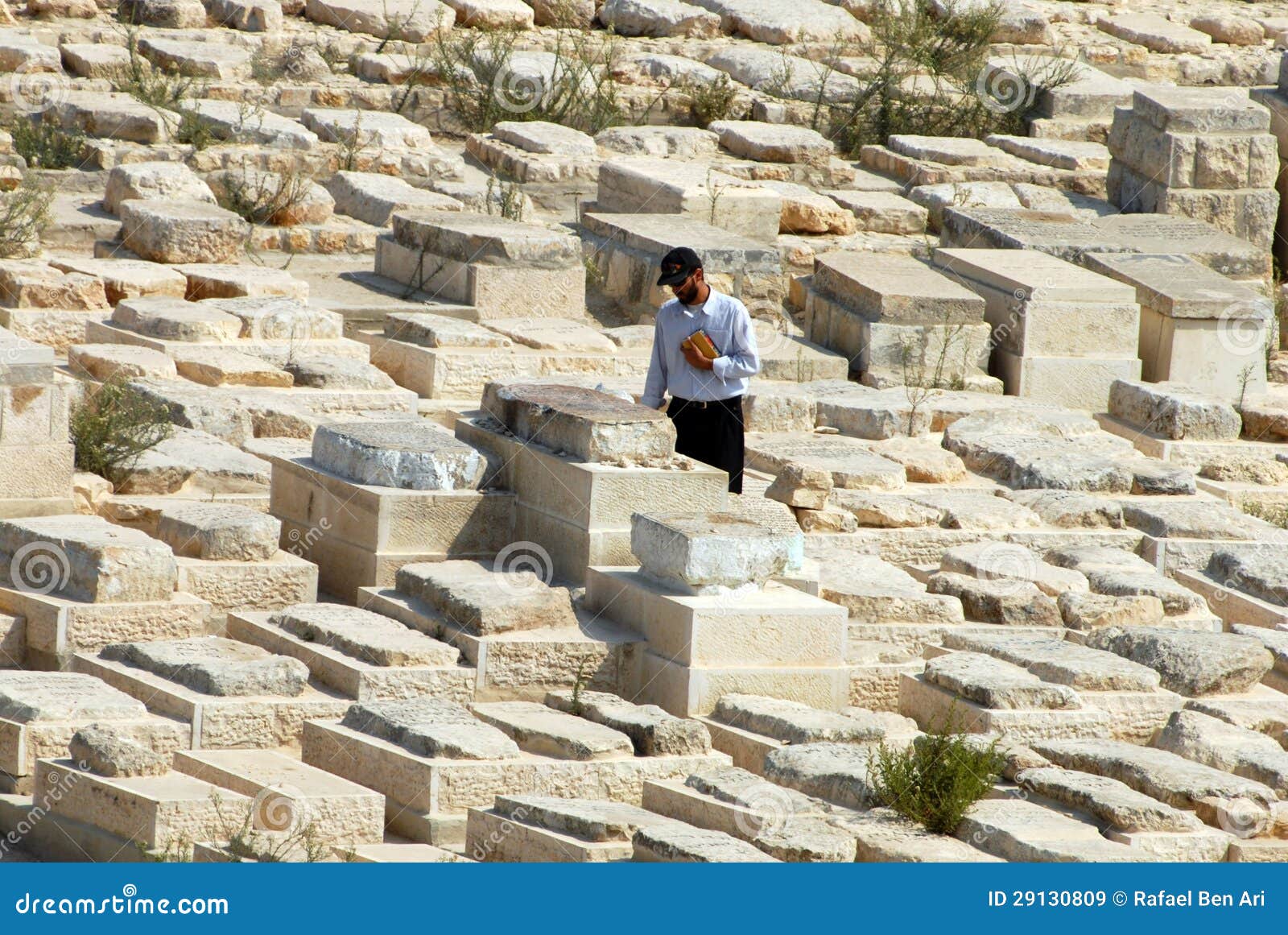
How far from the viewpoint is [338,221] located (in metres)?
13.4

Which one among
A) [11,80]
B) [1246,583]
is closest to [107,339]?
[11,80]

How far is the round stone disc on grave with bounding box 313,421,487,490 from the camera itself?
26.3 feet

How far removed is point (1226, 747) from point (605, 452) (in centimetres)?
247

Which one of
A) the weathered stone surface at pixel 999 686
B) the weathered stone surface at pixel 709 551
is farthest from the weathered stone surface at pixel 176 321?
the weathered stone surface at pixel 999 686

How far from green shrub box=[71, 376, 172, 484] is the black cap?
2144 millimetres

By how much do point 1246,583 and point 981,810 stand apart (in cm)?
336

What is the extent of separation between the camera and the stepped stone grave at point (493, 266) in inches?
469

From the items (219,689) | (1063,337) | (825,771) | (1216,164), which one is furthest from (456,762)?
(1216,164)

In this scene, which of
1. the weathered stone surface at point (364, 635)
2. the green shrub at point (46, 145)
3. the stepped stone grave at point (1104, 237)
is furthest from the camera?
the stepped stone grave at point (1104, 237)

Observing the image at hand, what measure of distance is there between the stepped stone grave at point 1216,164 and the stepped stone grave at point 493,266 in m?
4.60

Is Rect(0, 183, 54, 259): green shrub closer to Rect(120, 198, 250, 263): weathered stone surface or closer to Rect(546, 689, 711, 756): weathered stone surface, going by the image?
Rect(120, 198, 250, 263): weathered stone surface

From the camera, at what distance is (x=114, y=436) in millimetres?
8516

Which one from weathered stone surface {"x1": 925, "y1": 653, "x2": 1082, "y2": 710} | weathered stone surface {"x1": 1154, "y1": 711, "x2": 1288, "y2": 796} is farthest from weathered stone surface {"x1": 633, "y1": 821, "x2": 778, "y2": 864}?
weathered stone surface {"x1": 1154, "y1": 711, "x2": 1288, "y2": 796}

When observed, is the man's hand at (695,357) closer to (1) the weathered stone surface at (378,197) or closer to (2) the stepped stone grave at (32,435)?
(2) the stepped stone grave at (32,435)
